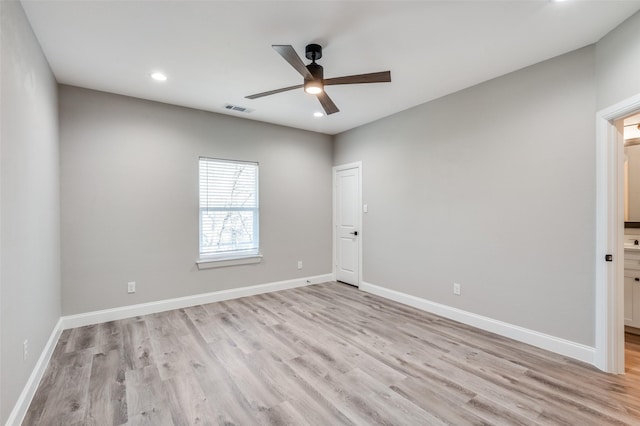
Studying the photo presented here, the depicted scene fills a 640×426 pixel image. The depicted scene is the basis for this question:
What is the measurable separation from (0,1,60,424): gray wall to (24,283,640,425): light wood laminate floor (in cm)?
45

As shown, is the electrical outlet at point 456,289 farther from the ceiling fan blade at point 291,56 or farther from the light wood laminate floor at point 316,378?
the ceiling fan blade at point 291,56

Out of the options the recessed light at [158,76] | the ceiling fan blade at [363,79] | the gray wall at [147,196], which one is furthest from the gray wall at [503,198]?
the recessed light at [158,76]

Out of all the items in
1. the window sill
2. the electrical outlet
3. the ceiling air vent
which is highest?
the ceiling air vent

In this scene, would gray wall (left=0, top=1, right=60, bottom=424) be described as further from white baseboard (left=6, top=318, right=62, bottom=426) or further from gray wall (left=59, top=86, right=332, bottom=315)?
gray wall (left=59, top=86, right=332, bottom=315)

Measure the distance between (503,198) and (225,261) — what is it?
12.2 ft

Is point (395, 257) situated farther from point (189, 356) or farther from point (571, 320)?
A: point (189, 356)

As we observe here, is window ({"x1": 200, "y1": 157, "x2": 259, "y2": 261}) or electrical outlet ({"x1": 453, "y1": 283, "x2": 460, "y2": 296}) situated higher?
window ({"x1": 200, "y1": 157, "x2": 259, "y2": 261})

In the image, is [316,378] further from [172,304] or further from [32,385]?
[172,304]

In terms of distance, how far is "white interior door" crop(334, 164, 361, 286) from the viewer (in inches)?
203

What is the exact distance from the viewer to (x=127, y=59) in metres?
2.83

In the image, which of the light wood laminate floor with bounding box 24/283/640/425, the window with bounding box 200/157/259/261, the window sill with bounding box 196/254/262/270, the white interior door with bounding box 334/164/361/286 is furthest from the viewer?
the white interior door with bounding box 334/164/361/286

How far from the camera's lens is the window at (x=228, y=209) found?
4.35m

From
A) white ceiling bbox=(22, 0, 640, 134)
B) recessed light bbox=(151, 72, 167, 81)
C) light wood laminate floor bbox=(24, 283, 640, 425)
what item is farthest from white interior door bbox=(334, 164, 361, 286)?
recessed light bbox=(151, 72, 167, 81)

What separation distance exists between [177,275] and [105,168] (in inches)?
63.6
